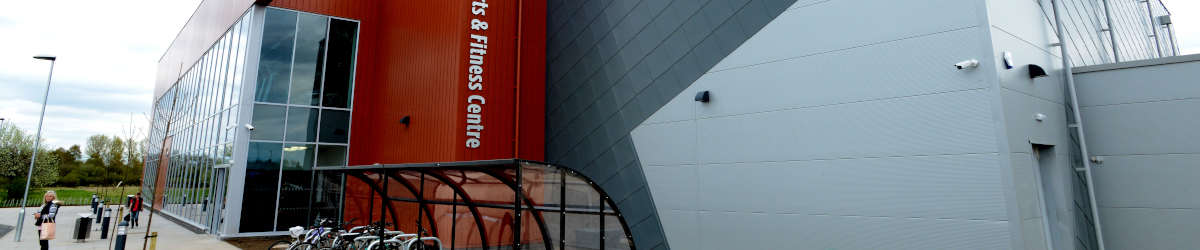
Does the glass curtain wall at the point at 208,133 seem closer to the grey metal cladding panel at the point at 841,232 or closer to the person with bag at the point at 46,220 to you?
the person with bag at the point at 46,220

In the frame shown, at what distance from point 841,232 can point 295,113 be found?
1315cm

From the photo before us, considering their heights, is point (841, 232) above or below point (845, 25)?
below

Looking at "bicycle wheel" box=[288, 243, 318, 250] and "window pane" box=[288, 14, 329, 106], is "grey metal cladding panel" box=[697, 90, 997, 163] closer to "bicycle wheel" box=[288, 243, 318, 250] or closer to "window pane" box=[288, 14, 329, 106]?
"bicycle wheel" box=[288, 243, 318, 250]

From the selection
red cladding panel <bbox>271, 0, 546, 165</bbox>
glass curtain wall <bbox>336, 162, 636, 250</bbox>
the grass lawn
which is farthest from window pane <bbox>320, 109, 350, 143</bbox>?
the grass lawn

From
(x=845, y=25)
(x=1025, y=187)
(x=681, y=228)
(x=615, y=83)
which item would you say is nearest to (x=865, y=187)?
(x=1025, y=187)

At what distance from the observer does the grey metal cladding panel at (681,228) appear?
28.5ft

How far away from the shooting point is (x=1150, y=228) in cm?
680

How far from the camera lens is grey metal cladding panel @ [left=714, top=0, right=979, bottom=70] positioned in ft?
21.1

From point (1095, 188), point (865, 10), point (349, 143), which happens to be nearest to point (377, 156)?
point (349, 143)

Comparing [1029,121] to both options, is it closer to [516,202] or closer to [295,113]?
[516,202]

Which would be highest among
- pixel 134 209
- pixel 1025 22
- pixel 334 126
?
pixel 1025 22

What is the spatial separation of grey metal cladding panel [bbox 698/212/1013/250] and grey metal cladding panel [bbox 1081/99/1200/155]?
10.1ft

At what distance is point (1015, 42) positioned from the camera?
6.64m

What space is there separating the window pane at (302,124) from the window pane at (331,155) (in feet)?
1.11
